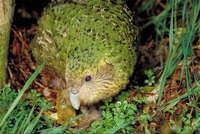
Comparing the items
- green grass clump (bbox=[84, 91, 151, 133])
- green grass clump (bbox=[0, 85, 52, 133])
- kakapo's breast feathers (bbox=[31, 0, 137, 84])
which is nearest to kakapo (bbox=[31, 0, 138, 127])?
kakapo's breast feathers (bbox=[31, 0, 137, 84])

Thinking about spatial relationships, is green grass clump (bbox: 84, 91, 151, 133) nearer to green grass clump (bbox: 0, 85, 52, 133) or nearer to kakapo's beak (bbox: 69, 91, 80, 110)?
kakapo's beak (bbox: 69, 91, 80, 110)

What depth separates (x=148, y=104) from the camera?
3.97 m

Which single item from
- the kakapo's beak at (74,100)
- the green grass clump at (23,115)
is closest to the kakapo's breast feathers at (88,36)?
the kakapo's beak at (74,100)

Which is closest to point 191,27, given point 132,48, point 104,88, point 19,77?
point 132,48

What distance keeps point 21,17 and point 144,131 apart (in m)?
1.91

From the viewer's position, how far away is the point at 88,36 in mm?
3822

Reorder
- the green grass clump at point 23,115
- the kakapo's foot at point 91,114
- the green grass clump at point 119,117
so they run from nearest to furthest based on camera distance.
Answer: the green grass clump at point 23,115
the green grass clump at point 119,117
the kakapo's foot at point 91,114

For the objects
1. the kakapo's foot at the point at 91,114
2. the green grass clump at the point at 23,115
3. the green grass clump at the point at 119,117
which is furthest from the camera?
the kakapo's foot at the point at 91,114

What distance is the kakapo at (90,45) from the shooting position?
368cm

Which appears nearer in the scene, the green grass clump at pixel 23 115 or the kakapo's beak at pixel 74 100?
the green grass clump at pixel 23 115

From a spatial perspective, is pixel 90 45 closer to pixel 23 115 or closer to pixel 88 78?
pixel 88 78

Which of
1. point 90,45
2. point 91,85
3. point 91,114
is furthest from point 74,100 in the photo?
point 90,45

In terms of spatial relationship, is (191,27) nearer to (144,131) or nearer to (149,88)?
(149,88)

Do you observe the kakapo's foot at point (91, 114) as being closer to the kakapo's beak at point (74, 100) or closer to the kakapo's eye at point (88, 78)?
the kakapo's beak at point (74, 100)
